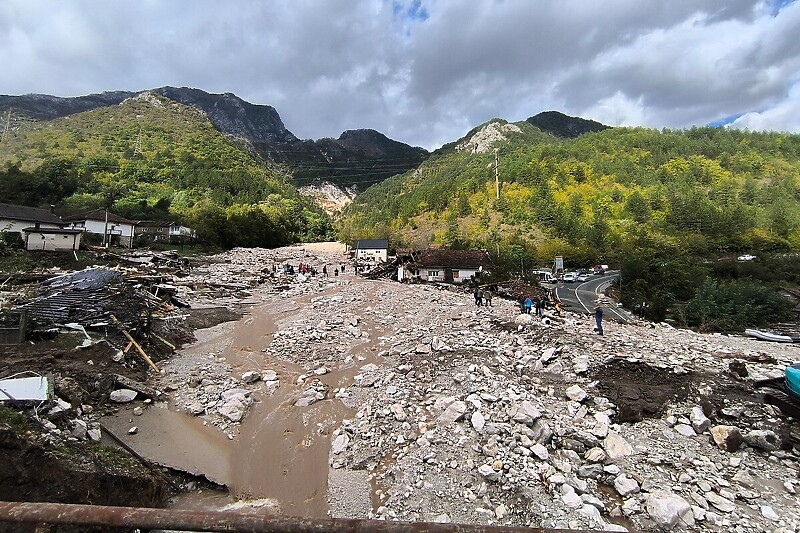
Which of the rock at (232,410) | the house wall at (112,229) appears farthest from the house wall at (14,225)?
the rock at (232,410)

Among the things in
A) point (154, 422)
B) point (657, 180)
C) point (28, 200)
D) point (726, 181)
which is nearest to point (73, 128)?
point (28, 200)

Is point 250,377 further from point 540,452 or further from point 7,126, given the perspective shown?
point 7,126

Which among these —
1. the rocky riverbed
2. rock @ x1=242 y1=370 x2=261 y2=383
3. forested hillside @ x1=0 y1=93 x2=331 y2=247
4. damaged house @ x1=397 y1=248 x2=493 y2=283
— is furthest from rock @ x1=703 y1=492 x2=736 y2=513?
forested hillside @ x1=0 y1=93 x2=331 y2=247

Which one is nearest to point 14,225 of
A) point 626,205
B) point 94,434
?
point 94,434

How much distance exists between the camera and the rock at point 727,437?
8.45m

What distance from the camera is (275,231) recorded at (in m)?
76.4

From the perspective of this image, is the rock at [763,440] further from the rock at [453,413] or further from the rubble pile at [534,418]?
the rock at [453,413]

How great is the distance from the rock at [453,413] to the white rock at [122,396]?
8.66m

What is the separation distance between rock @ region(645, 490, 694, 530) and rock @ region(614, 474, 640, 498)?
0.33 metres

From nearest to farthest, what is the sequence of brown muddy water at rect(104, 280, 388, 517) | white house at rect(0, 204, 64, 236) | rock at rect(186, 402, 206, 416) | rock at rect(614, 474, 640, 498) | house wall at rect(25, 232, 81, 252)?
rock at rect(614, 474, 640, 498), brown muddy water at rect(104, 280, 388, 517), rock at rect(186, 402, 206, 416), house wall at rect(25, 232, 81, 252), white house at rect(0, 204, 64, 236)

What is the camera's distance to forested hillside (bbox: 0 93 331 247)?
60.3m

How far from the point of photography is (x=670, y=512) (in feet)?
21.8

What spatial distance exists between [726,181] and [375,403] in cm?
11175

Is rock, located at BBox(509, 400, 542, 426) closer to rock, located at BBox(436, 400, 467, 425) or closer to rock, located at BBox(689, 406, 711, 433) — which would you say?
rock, located at BBox(436, 400, 467, 425)
